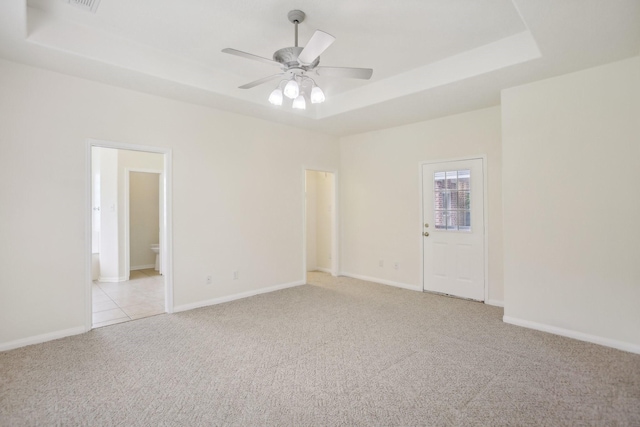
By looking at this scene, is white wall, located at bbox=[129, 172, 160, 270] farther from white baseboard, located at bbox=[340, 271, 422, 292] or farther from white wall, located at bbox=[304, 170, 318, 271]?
white baseboard, located at bbox=[340, 271, 422, 292]

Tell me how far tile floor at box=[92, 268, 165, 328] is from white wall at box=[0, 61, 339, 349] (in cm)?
46

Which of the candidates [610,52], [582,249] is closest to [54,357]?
[582,249]

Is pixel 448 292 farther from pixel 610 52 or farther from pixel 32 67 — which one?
pixel 32 67

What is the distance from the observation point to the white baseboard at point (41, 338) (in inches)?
116

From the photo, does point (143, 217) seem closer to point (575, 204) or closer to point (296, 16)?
point (296, 16)

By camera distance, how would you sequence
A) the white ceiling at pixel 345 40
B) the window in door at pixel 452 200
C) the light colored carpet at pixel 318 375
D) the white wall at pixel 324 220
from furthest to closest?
the white wall at pixel 324 220 < the window in door at pixel 452 200 < the white ceiling at pixel 345 40 < the light colored carpet at pixel 318 375

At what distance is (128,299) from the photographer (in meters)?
4.60

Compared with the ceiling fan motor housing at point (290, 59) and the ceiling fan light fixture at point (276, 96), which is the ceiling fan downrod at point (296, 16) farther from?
the ceiling fan light fixture at point (276, 96)

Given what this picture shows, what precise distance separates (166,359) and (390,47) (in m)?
3.55

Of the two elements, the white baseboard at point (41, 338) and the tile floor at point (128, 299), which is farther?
the tile floor at point (128, 299)

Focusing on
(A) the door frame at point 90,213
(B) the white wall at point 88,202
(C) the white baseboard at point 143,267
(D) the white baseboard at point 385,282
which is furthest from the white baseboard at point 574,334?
(C) the white baseboard at point 143,267

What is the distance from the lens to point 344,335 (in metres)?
3.31

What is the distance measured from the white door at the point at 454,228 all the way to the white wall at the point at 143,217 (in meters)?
5.52

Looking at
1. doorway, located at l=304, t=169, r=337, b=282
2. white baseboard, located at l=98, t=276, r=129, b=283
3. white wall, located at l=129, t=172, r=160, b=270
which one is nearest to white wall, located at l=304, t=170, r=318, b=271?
doorway, located at l=304, t=169, r=337, b=282
